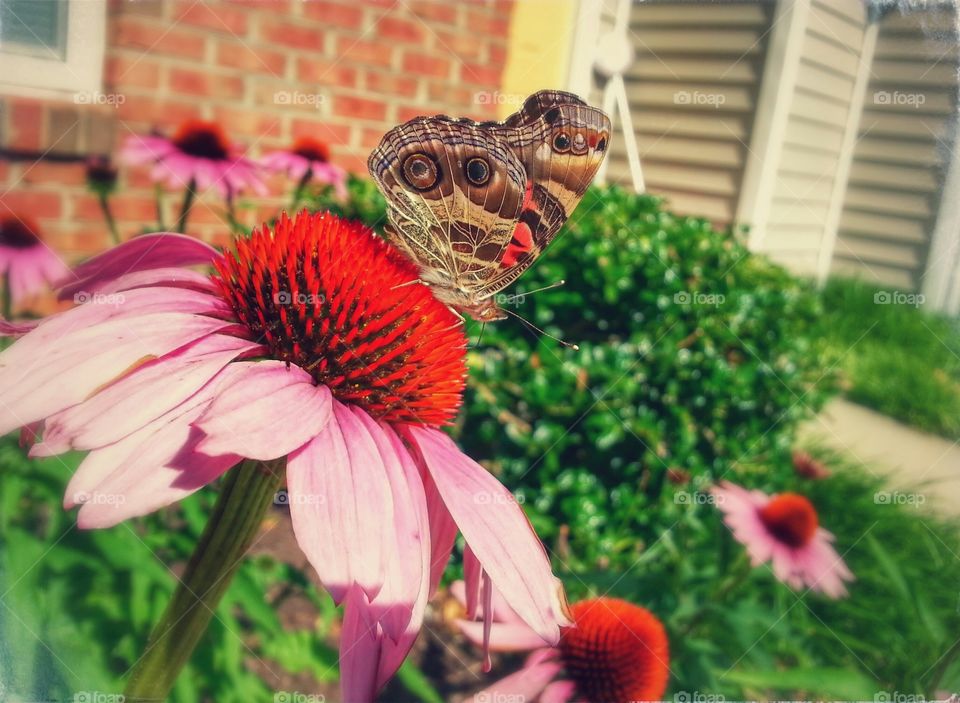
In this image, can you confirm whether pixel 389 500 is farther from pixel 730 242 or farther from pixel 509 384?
pixel 730 242

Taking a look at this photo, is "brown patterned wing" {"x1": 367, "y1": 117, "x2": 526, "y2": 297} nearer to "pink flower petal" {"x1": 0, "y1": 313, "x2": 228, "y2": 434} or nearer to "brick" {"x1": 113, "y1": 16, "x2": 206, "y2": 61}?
"pink flower petal" {"x1": 0, "y1": 313, "x2": 228, "y2": 434}

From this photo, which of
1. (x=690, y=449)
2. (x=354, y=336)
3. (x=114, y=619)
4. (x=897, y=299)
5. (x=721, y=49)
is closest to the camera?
(x=354, y=336)

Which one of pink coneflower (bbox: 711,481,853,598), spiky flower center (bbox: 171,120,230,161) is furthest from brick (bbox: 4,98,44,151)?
pink coneflower (bbox: 711,481,853,598)

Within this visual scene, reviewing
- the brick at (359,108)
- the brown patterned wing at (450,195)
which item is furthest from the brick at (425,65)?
the brown patterned wing at (450,195)

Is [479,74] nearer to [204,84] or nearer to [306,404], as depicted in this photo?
[204,84]

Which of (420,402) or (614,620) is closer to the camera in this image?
(420,402)

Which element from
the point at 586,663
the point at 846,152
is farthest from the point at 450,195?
the point at 846,152

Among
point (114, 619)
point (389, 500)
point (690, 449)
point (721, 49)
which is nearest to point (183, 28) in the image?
point (114, 619)
